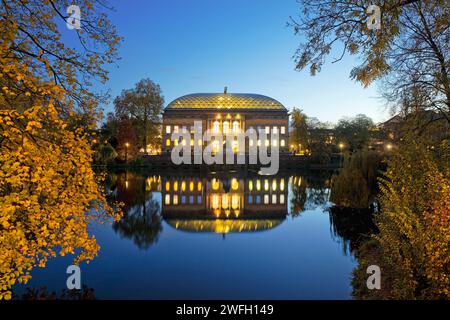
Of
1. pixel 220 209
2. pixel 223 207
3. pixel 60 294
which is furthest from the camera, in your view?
pixel 223 207

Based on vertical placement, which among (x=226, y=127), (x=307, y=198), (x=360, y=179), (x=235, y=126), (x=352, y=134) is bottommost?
(x=307, y=198)

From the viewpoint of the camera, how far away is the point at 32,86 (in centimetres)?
481

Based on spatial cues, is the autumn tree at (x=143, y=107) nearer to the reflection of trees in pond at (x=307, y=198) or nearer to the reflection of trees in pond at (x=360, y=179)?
the reflection of trees in pond at (x=307, y=198)

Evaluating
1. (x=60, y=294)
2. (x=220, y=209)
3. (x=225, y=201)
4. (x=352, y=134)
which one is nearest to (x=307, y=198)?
(x=225, y=201)

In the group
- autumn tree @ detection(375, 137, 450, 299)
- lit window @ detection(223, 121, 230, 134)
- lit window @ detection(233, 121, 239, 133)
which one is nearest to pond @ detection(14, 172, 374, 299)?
autumn tree @ detection(375, 137, 450, 299)

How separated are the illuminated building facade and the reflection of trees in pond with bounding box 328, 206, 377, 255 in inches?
2437

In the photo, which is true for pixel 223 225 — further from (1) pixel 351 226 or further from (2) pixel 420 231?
(2) pixel 420 231

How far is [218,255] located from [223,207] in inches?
403

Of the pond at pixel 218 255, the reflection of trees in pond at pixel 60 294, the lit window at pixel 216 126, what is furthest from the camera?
the lit window at pixel 216 126

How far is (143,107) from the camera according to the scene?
5709cm

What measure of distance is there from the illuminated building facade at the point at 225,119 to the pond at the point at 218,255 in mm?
59553

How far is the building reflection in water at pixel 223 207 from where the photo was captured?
60.2ft

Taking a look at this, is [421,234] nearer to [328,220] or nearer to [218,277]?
[218,277]

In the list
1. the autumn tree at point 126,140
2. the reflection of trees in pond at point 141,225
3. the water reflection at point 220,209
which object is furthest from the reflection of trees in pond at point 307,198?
the autumn tree at point 126,140
